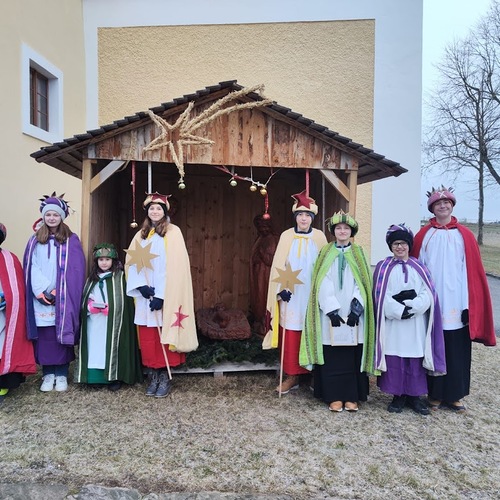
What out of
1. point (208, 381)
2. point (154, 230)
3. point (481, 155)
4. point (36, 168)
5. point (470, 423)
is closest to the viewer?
point (470, 423)

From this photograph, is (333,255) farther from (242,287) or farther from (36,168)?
(36,168)

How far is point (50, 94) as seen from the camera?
794cm

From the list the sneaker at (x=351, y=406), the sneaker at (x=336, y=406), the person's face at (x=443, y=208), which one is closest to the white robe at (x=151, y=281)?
the sneaker at (x=336, y=406)

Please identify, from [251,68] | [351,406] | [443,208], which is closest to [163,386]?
[351,406]

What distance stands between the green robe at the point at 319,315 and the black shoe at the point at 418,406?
60 centimetres

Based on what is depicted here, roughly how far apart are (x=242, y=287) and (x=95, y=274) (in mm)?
2735

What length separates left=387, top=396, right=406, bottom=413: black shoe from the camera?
3977 mm

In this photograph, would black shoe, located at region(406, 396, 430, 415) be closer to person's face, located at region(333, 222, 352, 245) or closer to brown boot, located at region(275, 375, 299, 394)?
brown boot, located at region(275, 375, 299, 394)

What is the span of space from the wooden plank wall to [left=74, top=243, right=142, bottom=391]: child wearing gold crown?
194 cm

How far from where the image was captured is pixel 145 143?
4.38 metres

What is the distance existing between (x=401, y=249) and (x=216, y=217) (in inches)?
129

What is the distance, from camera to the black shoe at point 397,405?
13.0ft

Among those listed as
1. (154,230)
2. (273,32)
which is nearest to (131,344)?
(154,230)

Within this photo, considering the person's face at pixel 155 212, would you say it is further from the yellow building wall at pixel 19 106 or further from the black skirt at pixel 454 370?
the yellow building wall at pixel 19 106
